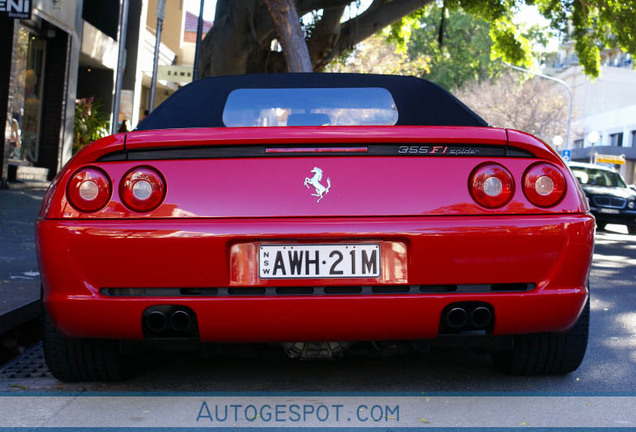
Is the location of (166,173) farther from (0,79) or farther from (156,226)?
(0,79)

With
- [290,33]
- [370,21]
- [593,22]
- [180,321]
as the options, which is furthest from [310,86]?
[593,22]

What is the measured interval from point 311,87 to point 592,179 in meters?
17.5

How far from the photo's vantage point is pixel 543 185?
373 centimetres

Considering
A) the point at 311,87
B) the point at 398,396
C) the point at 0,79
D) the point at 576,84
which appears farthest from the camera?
the point at 576,84

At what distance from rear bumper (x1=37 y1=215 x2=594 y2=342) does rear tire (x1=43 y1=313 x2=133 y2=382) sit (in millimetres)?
358

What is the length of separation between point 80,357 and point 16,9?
12127 millimetres

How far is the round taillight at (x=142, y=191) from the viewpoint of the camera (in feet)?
11.9

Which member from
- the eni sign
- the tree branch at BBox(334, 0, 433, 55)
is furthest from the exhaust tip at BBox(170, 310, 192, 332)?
the tree branch at BBox(334, 0, 433, 55)

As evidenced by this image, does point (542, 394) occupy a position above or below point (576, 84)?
below

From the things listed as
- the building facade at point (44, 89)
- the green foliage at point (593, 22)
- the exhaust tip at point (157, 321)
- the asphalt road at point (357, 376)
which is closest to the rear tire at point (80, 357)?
the asphalt road at point (357, 376)

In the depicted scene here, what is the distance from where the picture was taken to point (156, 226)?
11.7ft

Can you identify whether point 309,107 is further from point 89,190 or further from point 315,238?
point 89,190

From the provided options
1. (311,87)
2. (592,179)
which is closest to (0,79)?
(592,179)

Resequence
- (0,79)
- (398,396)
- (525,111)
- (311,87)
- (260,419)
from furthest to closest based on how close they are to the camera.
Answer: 1. (525,111)
2. (0,79)
3. (311,87)
4. (398,396)
5. (260,419)
